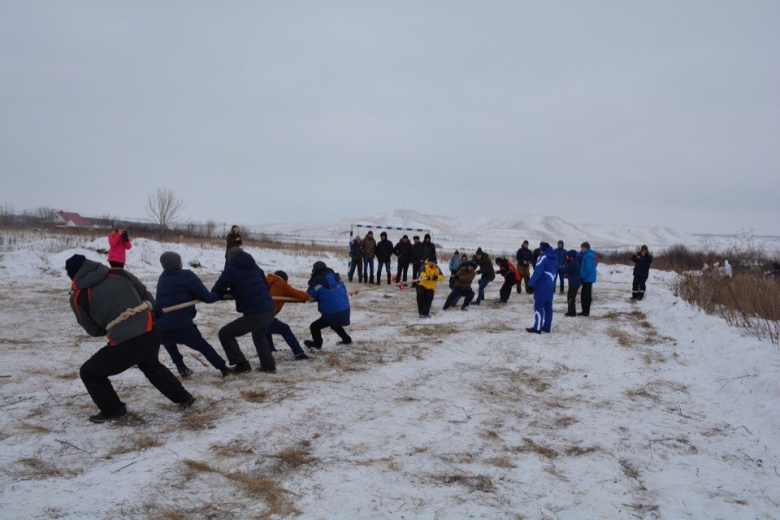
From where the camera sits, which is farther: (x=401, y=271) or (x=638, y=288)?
(x=401, y=271)

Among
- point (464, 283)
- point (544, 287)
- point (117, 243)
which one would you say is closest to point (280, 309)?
point (544, 287)

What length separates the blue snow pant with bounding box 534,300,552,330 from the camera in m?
8.55

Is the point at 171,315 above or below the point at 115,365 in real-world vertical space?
above

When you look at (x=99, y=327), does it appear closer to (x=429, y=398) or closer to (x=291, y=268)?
(x=429, y=398)

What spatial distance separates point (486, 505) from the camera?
299 cm

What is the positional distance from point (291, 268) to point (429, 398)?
18296 mm

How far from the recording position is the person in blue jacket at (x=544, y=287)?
835 cm

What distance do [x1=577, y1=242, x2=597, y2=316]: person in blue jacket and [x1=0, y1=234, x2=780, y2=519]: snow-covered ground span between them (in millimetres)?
2902

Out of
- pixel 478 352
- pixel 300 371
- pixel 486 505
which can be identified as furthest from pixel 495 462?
pixel 478 352

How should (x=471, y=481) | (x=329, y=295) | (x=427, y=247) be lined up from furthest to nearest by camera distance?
(x=427, y=247)
(x=329, y=295)
(x=471, y=481)

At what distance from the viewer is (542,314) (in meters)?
8.60

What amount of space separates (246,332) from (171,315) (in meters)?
0.89

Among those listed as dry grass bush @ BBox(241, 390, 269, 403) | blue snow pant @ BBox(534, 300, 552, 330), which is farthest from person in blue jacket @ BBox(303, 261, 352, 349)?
blue snow pant @ BBox(534, 300, 552, 330)

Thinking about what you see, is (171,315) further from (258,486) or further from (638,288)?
(638,288)
